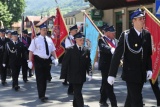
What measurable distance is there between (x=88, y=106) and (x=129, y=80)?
2907 millimetres

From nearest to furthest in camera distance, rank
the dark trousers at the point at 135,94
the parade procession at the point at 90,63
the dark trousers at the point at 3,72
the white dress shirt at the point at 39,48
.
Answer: the dark trousers at the point at 135,94 < the parade procession at the point at 90,63 < the white dress shirt at the point at 39,48 < the dark trousers at the point at 3,72

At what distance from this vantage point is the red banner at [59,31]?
11750mm

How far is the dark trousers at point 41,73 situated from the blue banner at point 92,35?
4.25 feet

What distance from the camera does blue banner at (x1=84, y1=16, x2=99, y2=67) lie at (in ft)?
29.9

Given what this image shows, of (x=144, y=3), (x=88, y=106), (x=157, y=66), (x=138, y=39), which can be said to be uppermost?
(x=144, y=3)

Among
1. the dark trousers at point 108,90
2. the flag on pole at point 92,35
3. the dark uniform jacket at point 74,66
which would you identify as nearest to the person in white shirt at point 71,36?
the flag on pole at point 92,35

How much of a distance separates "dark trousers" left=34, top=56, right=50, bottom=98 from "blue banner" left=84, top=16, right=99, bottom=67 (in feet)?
4.25

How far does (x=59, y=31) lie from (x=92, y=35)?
120 inches

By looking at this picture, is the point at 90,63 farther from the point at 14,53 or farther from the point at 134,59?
the point at 14,53

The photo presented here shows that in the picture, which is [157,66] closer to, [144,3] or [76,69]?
[76,69]

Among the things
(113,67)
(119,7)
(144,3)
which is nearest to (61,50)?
(113,67)

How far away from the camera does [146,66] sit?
20.0 feet

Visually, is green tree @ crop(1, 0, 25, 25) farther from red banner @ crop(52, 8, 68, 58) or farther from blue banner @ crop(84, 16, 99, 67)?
blue banner @ crop(84, 16, 99, 67)

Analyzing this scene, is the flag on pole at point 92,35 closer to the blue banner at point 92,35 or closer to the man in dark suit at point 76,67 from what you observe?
the blue banner at point 92,35
